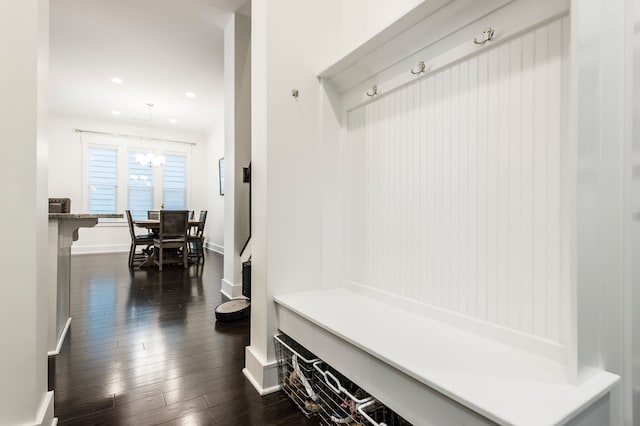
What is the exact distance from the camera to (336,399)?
1.41 meters

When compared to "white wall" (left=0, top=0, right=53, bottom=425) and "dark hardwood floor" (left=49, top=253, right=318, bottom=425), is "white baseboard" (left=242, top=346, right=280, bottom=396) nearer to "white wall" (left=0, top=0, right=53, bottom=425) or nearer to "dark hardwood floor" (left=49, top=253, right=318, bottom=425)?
"dark hardwood floor" (left=49, top=253, right=318, bottom=425)

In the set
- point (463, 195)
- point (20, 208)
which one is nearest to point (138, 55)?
point (20, 208)

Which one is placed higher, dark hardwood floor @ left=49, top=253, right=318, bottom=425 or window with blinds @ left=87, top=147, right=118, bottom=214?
window with blinds @ left=87, top=147, right=118, bottom=214

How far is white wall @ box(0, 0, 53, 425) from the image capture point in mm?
1095

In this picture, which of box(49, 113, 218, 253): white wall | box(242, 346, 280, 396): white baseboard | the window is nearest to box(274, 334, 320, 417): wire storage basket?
box(242, 346, 280, 396): white baseboard

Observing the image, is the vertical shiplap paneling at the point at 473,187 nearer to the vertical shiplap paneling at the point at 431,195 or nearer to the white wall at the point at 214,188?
the vertical shiplap paneling at the point at 431,195

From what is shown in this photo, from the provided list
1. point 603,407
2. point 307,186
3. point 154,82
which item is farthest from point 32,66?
point 154,82

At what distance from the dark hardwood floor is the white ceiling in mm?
3021

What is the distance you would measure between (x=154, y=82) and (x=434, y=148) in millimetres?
5120

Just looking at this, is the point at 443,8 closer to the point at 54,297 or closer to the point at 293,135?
the point at 293,135

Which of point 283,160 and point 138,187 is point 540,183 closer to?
point 283,160

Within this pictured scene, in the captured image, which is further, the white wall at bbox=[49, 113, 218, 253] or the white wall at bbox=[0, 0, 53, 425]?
the white wall at bbox=[49, 113, 218, 253]

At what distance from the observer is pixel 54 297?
2066 millimetres

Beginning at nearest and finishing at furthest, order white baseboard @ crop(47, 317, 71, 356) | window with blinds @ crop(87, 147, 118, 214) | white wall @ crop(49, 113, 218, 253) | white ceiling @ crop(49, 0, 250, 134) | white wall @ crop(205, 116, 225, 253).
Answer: white baseboard @ crop(47, 317, 71, 356), white ceiling @ crop(49, 0, 250, 134), white wall @ crop(49, 113, 218, 253), window with blinds @ crop(87, 147, 118, 214), white wall @ crop(205, 116, 225, 253)
